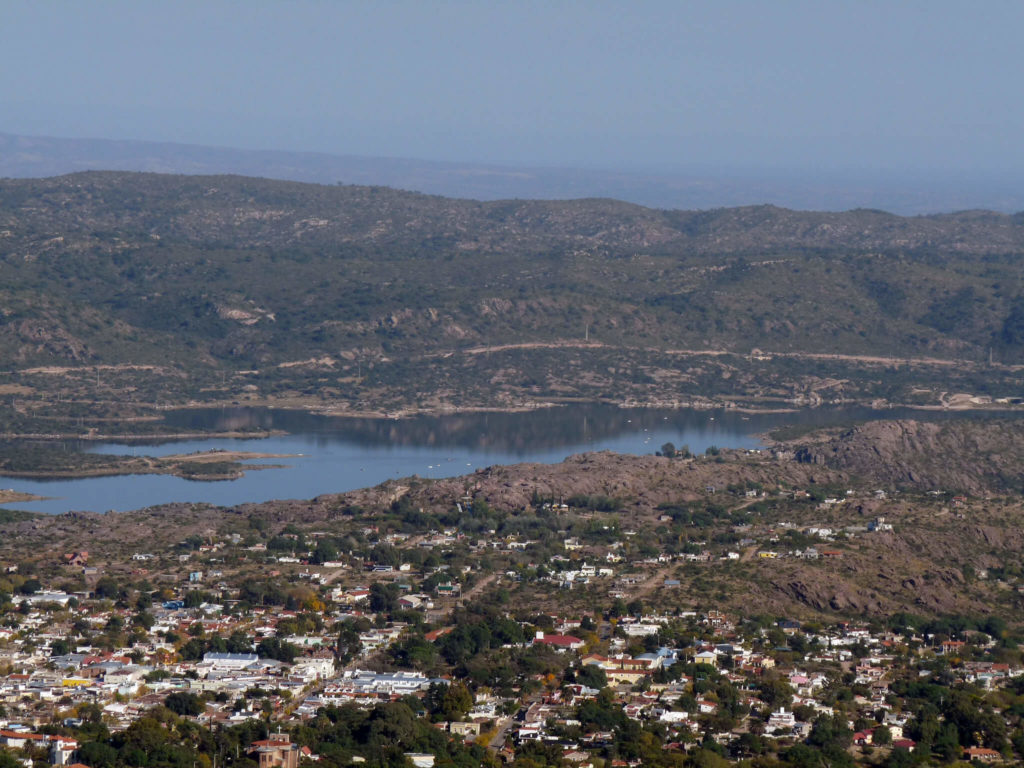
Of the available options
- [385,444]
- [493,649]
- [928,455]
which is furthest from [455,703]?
[385,444]

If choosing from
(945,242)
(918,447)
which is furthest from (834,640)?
(945,242)

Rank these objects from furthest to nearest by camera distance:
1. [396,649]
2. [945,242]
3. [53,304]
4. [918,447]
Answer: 1. [945,242]
2. [53,304]
3. [918,447]
4. [396,649]

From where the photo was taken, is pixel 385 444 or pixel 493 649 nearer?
pixel 493 649

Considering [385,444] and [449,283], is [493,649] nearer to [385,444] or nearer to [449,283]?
[385,444]

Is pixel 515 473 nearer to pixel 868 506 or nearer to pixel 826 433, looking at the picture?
pixel 868 506

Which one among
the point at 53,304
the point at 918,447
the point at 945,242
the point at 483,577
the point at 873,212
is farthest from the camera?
the point at 873,212

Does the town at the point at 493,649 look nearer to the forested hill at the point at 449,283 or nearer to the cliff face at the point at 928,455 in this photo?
the cliff face at the point at 928,455
